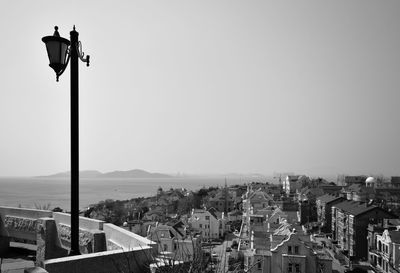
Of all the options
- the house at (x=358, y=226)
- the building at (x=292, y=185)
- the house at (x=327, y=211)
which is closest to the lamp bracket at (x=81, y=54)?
the house at (x=358, y=226)

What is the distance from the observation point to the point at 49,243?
596cm

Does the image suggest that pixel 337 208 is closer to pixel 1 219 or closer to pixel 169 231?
pixel 169 231

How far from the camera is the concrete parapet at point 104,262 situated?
353 cm

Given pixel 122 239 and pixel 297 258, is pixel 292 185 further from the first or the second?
pixel 122 239

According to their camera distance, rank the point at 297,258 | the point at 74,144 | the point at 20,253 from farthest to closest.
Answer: the point at 297,258
the point at 20,253
the point at 74,144

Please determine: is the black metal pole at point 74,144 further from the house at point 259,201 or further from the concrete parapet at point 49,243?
the house at point 259,201

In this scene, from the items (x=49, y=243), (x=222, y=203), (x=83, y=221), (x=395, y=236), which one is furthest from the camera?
(x=222, y=203)

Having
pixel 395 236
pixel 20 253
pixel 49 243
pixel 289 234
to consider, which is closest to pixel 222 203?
pixel 395 236

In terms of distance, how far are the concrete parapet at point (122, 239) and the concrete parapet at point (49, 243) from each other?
1144 mm

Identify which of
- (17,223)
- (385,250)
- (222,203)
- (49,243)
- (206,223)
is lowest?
(222,203)

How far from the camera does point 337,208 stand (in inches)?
1623

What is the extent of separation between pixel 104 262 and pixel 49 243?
2.72 m

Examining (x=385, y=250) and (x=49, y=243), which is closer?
(x=49, y=243)

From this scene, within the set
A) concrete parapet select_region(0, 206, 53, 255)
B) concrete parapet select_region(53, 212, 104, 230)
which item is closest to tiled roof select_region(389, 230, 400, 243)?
concrete parapet select_region(53, 212, 104, 230)
